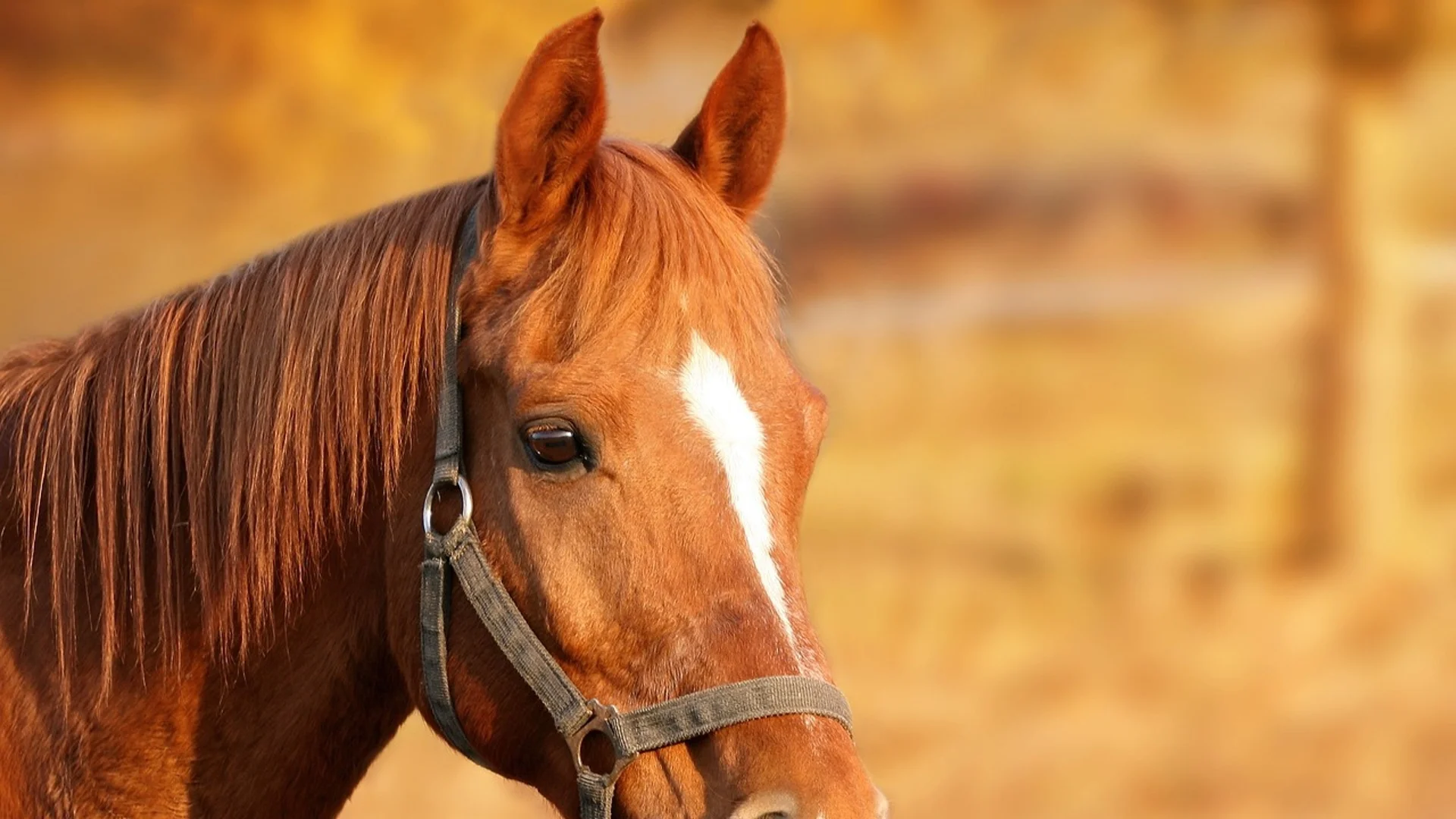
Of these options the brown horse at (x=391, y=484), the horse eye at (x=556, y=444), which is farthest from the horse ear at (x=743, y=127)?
the horse eye at (x=556, y=444)

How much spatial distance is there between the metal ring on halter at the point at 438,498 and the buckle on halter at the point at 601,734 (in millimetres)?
262

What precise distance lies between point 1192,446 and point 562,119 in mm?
6644

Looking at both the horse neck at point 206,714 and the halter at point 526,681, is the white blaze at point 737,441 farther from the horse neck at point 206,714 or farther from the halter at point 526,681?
the horse neck at point 206,714

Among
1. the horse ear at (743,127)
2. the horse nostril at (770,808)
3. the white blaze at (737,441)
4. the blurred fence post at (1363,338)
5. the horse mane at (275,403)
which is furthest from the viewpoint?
the blurred fence post at (1363,338)

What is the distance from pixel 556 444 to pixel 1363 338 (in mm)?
6655

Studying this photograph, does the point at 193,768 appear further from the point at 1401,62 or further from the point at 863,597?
the point at 1401,62

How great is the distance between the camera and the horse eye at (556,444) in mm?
1428

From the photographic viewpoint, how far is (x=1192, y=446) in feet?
24.7

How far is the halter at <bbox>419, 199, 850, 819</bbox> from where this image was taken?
4.44 feet

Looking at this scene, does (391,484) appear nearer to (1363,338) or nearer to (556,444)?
(556,444)

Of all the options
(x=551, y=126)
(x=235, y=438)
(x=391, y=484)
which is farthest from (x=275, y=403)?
(x=551, y=126)

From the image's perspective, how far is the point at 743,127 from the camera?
180cm

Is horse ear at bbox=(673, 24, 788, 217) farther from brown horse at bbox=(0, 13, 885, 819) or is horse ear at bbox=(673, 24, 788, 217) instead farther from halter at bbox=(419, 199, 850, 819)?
halter at bbox=(419, 199, 850, 819)

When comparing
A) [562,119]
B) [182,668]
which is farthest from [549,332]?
[182,668]
